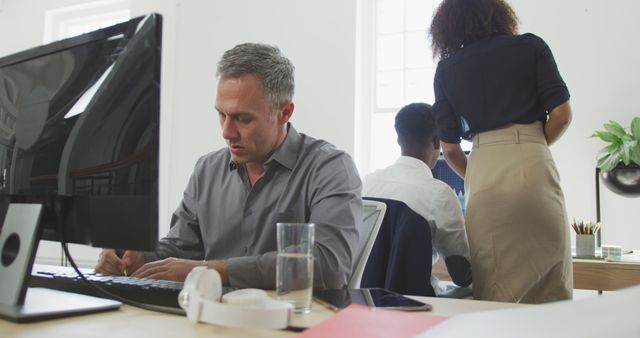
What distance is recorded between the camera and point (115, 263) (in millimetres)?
1233

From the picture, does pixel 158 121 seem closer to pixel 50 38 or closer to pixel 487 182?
pixel 487 182

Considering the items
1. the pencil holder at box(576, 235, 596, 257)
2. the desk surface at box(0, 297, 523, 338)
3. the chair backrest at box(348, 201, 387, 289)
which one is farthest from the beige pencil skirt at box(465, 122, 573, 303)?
the desk surface at box(0, 297, 523, 338)

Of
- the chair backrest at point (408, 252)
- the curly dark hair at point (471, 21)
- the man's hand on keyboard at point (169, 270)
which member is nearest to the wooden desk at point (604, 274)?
the chair backrest at point (408, 252)

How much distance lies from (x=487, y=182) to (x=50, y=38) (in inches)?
199

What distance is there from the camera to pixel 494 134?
1.75m

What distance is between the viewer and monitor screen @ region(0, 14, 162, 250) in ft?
2.53

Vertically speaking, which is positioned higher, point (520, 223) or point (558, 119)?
point (558, 119)

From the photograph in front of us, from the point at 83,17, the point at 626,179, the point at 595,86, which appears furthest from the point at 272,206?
the point at 83,17

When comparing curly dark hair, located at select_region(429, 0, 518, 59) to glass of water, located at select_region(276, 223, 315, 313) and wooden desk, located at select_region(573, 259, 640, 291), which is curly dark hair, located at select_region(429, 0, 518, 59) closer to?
wooden desk, located at select_region(573, 259, 640, 291)

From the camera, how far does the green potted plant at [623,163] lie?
2293 millimetres

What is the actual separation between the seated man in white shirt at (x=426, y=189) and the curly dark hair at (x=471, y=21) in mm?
294

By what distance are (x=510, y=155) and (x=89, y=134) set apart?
128 cm

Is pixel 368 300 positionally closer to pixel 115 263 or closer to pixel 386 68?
pixel 115 263

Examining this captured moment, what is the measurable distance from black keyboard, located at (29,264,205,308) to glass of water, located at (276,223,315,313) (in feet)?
0.38
